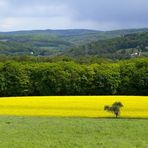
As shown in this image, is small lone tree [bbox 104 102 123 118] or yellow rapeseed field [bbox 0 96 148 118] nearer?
small lone tree [bbox 104 102 123 118]

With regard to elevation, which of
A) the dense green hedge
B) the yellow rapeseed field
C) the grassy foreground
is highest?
the grassy foreground

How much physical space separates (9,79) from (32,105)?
103 feet

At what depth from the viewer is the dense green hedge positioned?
257ft

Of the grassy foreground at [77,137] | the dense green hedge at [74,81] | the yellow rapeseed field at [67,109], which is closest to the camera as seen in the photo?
the grassy foreground at [77,137]

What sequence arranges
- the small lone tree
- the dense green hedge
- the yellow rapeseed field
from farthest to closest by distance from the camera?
1. the dense green hedge
2. the yellow rapeseed field
3. the small lone tree

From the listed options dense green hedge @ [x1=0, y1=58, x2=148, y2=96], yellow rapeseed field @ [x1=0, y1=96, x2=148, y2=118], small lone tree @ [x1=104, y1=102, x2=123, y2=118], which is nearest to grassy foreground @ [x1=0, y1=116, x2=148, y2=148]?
small lone tree @ [x1=104, y1=102, x2=123, y2=118]

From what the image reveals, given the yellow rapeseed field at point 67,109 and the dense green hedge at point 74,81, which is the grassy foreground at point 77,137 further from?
the dense green hedge at point 74,81

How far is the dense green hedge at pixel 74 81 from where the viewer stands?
78250mm

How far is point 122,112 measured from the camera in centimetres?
4244

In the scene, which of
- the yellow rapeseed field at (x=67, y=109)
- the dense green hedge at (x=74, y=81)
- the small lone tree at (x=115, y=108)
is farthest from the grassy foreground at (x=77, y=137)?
the dense green hedge at (x=74, y=81)

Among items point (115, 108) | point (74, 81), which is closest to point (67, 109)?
point (115, 108)

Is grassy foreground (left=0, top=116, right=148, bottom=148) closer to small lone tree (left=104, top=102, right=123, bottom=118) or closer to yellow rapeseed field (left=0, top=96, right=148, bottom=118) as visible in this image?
small lone tree (left=104, top=102, right=123, bottom=118)

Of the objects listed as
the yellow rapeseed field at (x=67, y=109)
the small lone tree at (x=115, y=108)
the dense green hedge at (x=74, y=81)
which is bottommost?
the dense green hedge at (x=74, y=81)

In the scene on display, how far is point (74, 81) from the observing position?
260 feet
